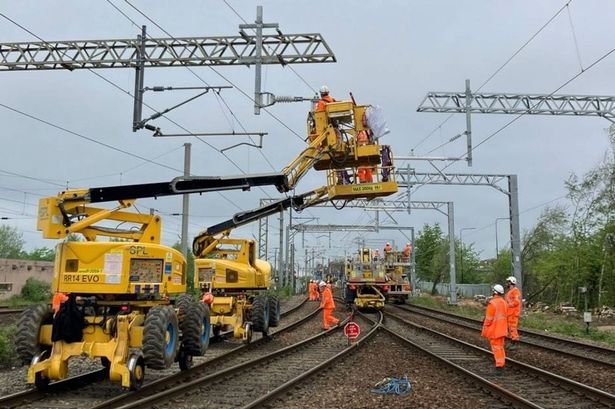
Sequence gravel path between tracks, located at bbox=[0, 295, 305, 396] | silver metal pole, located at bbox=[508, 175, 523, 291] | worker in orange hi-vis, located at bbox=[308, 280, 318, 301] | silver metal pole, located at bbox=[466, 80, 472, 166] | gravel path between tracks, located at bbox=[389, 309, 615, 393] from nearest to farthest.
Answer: gravel path between tracks, located at bbox=[0, 295, 305, 396] → gravel path between tracks, located at bbox=[389, 309, 615, 393] → silver metal pole, located at bbox=[466, 80, 472, 166] → silver metal pole, located at bbox=[508, 175, 523, 291] → worker in orange hi-vis, located at bbox=[308, 280, 318, 301]

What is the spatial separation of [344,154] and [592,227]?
28526 mm

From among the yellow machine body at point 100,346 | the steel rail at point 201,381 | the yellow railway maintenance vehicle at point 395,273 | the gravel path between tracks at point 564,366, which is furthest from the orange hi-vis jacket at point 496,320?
the yellow railway maintenance vehicle at point 395,273

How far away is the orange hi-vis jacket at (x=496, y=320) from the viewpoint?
11375 mm

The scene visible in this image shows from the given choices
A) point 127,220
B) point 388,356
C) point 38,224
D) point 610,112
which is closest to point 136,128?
point 127,220

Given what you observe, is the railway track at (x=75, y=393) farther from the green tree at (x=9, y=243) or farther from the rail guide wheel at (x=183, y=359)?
the green tree at (x=9, y=243)

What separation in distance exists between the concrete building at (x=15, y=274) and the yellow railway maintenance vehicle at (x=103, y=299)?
3700 cm

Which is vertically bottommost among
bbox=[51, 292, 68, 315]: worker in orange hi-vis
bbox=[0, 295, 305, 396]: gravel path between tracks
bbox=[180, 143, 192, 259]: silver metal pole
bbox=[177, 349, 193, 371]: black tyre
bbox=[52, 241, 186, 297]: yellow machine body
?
bbox=[0, 295, 305, 396]: gravel path between tracks

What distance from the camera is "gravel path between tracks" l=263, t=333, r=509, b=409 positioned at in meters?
8.46

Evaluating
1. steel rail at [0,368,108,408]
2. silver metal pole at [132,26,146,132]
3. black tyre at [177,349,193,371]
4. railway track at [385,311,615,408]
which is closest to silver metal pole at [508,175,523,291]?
railway track at [385,311,615,408]

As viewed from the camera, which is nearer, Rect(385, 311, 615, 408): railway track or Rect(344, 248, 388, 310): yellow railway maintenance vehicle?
Rect(385, 311, 615, 408): railway track

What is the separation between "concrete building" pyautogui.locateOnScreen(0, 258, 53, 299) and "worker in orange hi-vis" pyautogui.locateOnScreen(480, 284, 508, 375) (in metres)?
39.0

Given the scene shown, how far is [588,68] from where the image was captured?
1427 cm

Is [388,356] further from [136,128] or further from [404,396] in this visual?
[136,128]

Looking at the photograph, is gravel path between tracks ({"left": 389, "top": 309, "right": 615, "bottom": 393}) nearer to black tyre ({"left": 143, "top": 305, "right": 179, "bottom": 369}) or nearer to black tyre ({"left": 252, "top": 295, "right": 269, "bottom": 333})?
black tyre ({"left": 252, "top": 295, "right": 269, "bottom": 333})
